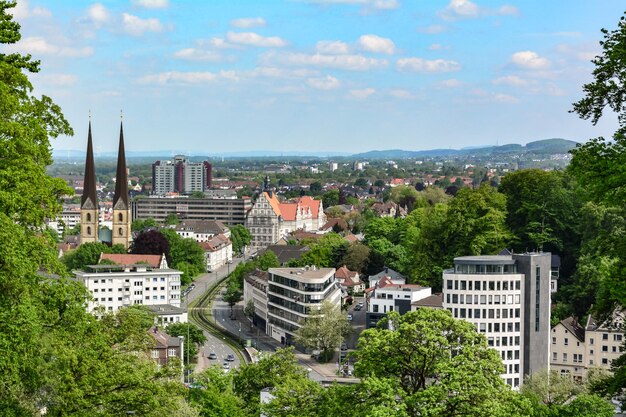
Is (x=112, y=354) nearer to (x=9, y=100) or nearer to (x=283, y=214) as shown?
(x=9, y=100)

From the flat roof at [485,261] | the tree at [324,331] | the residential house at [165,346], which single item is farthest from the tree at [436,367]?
the tree at [324,331]

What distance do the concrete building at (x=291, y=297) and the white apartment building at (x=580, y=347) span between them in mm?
17545

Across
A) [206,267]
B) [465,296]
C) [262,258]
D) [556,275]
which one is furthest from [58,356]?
[206,267]

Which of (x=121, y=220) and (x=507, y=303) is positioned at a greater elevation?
(x=121, y=220)

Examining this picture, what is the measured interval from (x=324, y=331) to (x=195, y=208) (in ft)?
347

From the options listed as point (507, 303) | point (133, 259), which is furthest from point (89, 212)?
point (507, 303)

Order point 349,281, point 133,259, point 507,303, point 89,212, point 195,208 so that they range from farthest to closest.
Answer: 1. point 195,208
2. point 89,212
3. point 133,259
4. point 349,281
5. point 507,303

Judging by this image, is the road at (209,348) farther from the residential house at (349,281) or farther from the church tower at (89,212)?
the church tower at (89,212)

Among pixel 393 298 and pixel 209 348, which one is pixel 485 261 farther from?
pixel 209 348

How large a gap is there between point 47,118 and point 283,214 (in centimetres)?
14195

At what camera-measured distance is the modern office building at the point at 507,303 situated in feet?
195

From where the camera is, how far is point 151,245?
108 meters

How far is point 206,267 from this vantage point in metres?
126

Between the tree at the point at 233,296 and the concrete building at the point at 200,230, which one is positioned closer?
the tree at the point at 233,296
